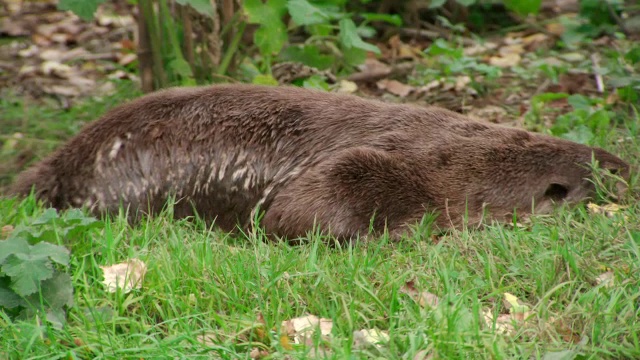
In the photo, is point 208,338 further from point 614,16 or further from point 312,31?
point 614,16

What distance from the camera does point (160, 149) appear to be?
457 cm

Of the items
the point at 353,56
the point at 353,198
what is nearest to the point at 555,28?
the point at 353,56

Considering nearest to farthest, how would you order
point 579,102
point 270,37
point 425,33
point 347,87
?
point 270,37 < point 579,102 < point 347,87 < point 425,33

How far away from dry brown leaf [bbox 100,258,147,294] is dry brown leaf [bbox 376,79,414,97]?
11.8ft

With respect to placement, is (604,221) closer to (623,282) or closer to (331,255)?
(623,282)

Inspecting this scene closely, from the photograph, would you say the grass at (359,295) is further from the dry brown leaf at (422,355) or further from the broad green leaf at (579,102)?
the broad green leaf at (579,102)

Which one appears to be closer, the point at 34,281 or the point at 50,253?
the point at 34,281

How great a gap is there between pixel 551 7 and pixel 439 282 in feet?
19.2

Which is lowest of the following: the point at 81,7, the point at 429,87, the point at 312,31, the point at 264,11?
the point at 429,87

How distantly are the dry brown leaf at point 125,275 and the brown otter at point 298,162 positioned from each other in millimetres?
985

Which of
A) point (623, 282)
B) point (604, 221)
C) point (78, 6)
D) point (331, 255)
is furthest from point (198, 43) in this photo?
point (623, 282)

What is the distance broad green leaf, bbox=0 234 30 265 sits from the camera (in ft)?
10.5

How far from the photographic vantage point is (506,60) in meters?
7.32

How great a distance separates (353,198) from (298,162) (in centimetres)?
42
